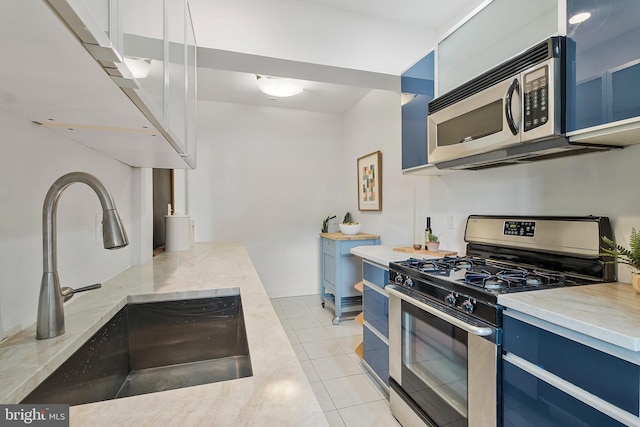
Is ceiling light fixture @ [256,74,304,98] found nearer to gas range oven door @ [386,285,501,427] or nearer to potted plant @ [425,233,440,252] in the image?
potted plant @ [425,233,440,252]

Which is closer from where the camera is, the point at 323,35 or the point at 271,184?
the point at 323,35

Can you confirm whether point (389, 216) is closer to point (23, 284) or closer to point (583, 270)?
point (583, 270)

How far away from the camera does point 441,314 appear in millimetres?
1406

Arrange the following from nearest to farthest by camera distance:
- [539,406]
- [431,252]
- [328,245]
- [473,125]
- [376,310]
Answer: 1. [539,406]
2. [473,125]
3. [376,310]
4. [431,252]
5. [328,245]

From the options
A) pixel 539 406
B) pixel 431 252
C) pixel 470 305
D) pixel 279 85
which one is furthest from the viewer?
pixel 279 85

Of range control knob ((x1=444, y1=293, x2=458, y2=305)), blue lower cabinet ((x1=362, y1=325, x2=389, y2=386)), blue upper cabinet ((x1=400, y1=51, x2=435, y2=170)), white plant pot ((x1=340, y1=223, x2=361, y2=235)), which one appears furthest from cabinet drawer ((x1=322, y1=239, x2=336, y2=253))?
range control knob ((x1=444, y1=293, x2=458, y2=305))

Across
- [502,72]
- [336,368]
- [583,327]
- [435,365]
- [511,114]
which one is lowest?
[336,368]

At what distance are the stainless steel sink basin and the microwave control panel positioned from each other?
1.42 metres

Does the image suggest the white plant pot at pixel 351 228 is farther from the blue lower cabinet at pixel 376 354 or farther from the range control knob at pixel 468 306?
the range control knob at pixel 468 306

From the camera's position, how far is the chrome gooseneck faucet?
0.74 m

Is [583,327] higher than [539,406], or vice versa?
[583,327]

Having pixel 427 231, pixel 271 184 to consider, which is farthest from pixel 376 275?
pixel 271 184

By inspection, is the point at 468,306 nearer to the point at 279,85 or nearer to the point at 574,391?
the point at 574,391

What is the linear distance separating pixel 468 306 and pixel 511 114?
87 cm
